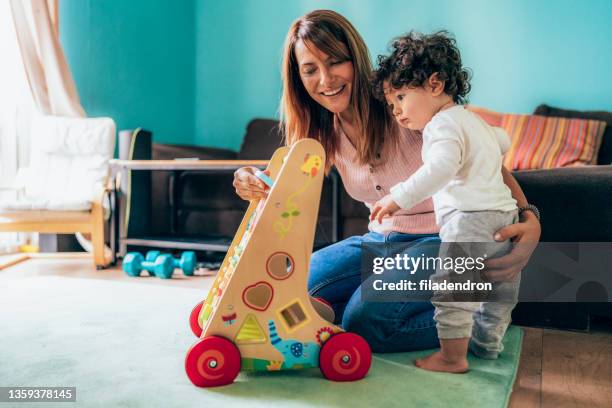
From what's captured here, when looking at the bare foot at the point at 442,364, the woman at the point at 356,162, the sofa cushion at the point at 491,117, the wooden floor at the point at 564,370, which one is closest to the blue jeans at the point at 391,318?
the woman at the point at 356,162

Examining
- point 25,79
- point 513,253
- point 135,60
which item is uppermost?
point 135,60

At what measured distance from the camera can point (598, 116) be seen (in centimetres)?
272

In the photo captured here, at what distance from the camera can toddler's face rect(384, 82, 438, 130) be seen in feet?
4.15

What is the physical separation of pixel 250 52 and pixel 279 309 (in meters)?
3.09

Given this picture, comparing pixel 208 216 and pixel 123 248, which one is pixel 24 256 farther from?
pixel 208 216

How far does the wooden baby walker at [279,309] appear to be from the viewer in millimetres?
1151

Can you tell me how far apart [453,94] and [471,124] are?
103mm

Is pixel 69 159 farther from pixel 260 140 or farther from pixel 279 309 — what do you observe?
pixel 279 309

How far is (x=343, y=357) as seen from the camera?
1192 millimetres

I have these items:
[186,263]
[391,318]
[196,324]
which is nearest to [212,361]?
[196,324]

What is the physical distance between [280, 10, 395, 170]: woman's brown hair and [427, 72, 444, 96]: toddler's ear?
211 mm

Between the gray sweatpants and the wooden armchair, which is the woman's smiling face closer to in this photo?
the gray sweatpants

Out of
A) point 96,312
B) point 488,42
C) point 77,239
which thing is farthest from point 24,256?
point 488,42

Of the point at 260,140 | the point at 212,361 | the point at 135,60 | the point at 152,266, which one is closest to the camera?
the point at 212,361
